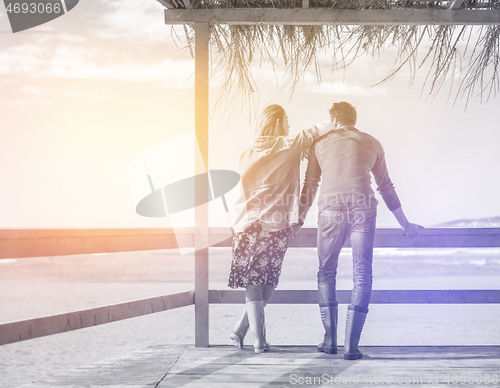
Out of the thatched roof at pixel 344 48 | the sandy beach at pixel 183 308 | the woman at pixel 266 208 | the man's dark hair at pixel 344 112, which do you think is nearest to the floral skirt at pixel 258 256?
the woman at pixel 266 208

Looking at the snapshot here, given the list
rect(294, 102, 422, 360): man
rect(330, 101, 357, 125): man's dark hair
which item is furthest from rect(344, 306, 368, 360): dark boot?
rect(330, 101, 357, 125): man's dark hair

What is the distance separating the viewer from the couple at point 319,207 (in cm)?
268

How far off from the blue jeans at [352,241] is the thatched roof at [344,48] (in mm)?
1165

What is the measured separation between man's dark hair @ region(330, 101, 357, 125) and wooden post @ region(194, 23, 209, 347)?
2.83ft

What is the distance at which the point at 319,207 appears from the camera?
279 centimetres

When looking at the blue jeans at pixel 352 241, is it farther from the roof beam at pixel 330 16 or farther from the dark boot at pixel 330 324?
the roof beam at pixel 330 16

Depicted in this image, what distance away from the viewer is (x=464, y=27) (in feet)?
10.8

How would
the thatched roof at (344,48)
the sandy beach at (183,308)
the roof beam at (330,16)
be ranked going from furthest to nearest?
the sandy beach at (183,308)
the thatched roof at (344,48)
the roof beam at (330,16)

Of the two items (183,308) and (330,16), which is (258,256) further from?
(183,308)

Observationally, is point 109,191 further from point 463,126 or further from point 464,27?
point 464,27

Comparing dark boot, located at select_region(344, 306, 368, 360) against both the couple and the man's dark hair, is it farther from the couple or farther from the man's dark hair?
the man's dark hair

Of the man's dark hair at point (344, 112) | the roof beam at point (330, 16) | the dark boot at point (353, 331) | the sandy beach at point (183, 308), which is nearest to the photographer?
the dark boot at point (353, 331)

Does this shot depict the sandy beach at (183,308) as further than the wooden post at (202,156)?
Yes

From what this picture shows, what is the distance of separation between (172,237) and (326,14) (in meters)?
1.76
